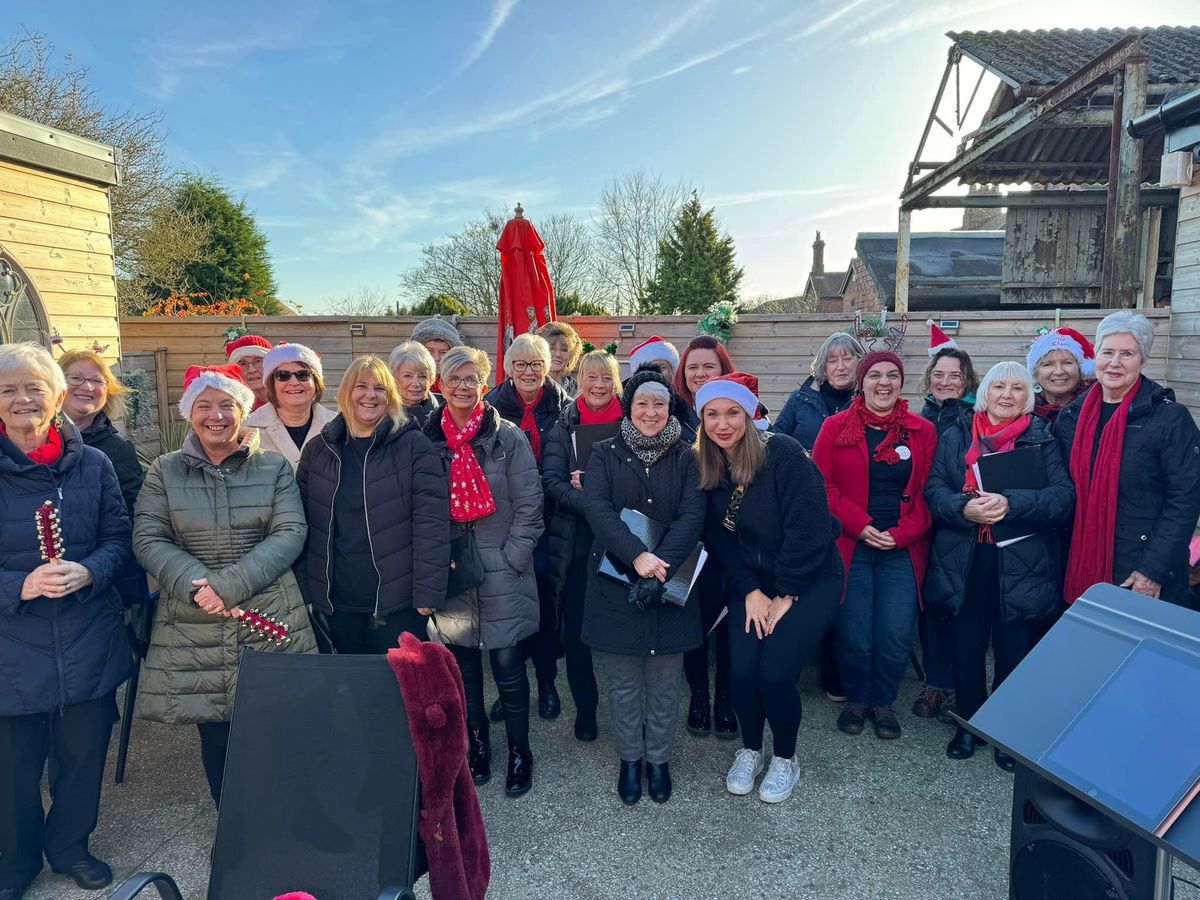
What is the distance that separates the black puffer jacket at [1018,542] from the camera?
3281mm

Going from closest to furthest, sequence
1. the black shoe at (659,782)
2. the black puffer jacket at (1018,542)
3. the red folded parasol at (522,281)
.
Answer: the black shoe at (659,782) < the black puffer jacket at (1018,542) < the red folded parasol at (522,281)

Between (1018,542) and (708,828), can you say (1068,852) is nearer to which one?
(708,828)

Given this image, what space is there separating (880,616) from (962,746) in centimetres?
71

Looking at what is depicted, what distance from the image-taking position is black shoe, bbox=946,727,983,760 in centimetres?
345

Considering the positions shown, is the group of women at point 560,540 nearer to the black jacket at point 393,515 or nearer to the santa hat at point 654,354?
the black jacket at point 393,515

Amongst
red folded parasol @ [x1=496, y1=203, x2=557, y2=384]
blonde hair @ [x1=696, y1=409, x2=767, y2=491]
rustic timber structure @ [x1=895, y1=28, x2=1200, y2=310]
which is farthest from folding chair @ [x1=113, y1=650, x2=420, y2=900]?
rustic timber structure @ [x1=895, y1=28, x2=1200, y2=310]

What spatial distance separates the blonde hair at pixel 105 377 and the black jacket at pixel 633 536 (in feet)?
7.73

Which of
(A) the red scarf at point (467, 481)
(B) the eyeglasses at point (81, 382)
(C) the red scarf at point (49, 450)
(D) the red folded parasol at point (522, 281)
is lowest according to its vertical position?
(A) the red scarf at point (467, 481)

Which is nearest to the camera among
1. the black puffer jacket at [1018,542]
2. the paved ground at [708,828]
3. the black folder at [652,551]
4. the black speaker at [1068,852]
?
the black speaker at [1068,852]

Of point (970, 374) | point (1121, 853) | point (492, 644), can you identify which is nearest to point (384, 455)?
point (492, 644)

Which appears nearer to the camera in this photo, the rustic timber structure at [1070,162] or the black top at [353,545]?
the black top at [353,545]

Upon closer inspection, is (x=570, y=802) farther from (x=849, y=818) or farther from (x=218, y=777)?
(x=218, y=777)

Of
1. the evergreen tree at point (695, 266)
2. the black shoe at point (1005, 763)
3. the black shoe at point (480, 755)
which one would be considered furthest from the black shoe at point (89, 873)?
the evergreen tree at point (695, 266)

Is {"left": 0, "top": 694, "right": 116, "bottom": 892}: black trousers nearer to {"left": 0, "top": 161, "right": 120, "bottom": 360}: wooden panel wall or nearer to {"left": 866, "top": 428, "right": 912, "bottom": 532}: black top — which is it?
{"left": 866, "top": 428, "right": 912, "bottom": 532}: black top
